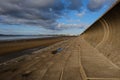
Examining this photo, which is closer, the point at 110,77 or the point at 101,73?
the point at 110,77

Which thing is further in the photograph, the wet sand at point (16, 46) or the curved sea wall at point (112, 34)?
the wet sand at point (16, 46)

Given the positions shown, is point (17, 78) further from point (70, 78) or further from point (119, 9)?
point (119, 9)

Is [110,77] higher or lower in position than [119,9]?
lower

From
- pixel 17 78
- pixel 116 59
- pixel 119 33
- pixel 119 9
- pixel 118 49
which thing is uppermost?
pixel 119 9

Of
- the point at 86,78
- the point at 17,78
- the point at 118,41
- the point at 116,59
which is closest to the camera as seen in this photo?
the point at 86,78

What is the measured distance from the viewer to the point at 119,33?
7.55m

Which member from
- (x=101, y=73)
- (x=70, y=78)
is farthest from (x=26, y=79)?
(x=101, y=73)

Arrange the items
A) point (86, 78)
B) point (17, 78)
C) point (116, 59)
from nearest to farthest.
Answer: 1. point (86, 78)
2. point (17, 78)
3. point (116, 59)

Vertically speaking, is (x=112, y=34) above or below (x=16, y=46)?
above

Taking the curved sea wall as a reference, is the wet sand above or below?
below

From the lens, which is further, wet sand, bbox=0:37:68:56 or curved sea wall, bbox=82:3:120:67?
wet sand, bbox=0:37:68:56

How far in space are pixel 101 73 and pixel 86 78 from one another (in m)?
0.92

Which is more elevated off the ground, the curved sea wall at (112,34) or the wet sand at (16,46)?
the curved sea wall at (112,34)

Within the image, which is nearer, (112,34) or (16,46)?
(112,34)
